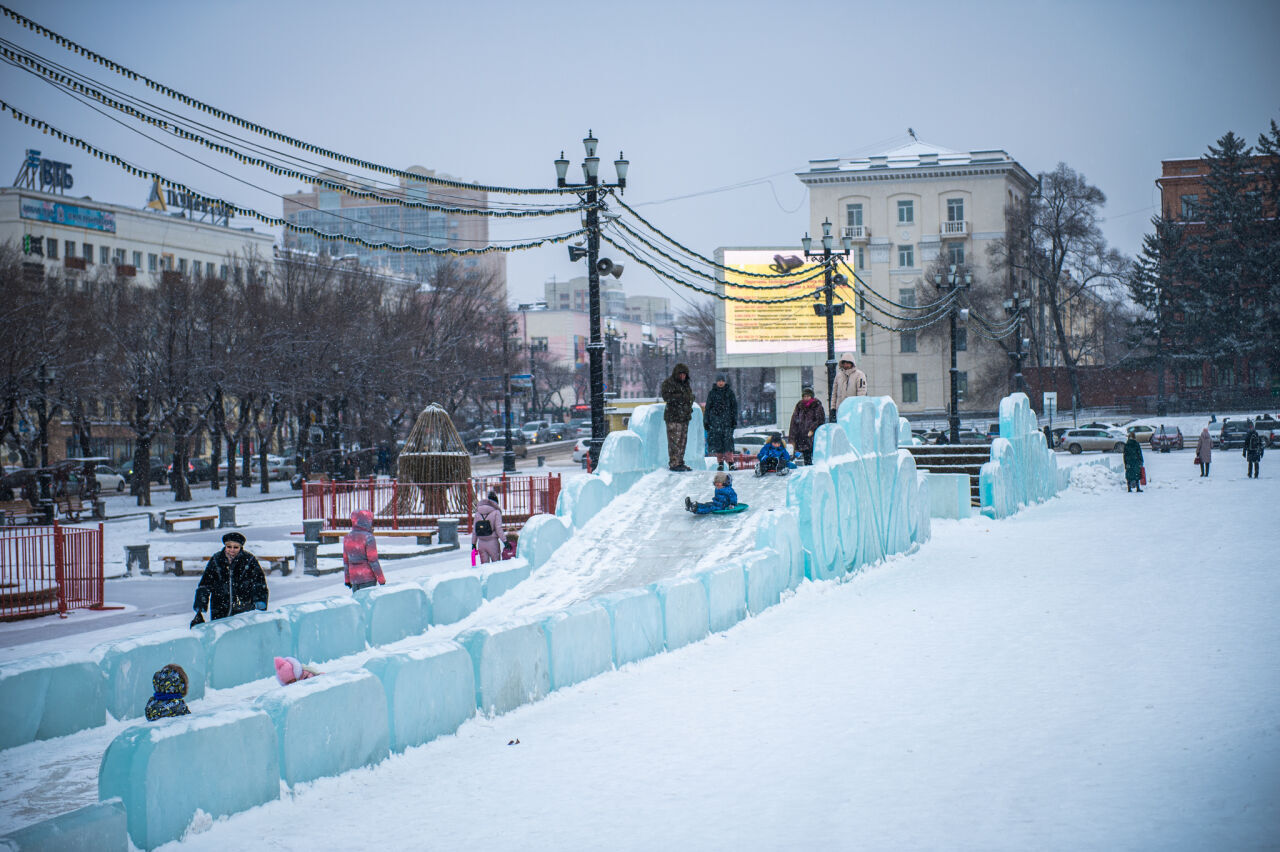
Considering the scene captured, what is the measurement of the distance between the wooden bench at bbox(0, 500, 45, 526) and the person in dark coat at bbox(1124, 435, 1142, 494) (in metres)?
27.8

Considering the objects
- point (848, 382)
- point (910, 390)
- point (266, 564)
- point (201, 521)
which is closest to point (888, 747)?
point (848, 382)

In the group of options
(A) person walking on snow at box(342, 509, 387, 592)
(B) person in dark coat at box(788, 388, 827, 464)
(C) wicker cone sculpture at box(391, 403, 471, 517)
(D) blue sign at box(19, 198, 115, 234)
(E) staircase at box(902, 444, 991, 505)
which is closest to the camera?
(A) person walking on snow at box(342, 509, 387, 592)

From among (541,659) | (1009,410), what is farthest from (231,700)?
(1009,410)

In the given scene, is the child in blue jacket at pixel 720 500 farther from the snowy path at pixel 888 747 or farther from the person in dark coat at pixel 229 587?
the person in dark coat at pixel 229 587

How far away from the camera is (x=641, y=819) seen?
670 centimetres

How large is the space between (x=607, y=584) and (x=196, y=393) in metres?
28.2

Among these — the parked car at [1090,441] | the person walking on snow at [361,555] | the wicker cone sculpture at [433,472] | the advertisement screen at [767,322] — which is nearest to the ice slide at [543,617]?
the person walking on snow at [361,555]

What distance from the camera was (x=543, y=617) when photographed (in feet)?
33.0

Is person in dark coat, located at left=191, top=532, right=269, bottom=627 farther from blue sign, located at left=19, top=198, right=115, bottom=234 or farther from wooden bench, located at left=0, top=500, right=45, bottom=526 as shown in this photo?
blue sign, located at left=19, top=198, right=115, bottom=234

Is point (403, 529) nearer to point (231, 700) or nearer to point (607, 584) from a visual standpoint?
point (607, 584)

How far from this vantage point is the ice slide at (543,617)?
22.9 feet

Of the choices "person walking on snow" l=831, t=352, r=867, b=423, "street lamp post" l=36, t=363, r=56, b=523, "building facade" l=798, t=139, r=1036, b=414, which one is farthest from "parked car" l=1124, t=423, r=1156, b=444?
"street lamp post" l=36, t=363, r=56, b=523

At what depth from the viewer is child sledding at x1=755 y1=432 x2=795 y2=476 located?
19703mm

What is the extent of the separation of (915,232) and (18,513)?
50.2 metres
